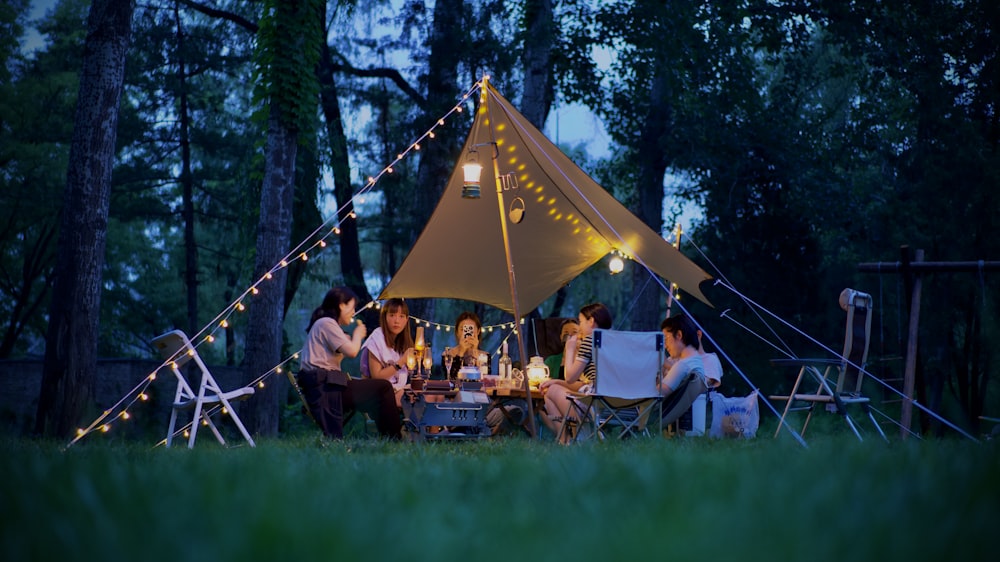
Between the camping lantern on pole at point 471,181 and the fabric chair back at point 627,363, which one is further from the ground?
the camping lantern on pole at point 471,181

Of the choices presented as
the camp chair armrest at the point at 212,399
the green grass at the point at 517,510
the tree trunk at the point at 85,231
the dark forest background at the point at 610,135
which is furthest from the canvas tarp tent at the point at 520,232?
the green grass at the point at 517,510

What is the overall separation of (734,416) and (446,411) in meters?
1.83

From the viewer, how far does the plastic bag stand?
6.11m

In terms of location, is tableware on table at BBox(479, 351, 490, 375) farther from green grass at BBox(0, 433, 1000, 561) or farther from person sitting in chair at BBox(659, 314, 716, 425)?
green grass at BBox(0, 433, 1000, 561)

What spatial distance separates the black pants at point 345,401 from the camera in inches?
224

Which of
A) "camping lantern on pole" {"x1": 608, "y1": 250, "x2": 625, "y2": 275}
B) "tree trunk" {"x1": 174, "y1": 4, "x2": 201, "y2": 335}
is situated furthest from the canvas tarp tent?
"tree trunk" {"x1": 174, "y1": 4, "x2": 201, "y2": 335}

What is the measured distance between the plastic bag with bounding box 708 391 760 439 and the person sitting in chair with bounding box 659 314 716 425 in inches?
17.2

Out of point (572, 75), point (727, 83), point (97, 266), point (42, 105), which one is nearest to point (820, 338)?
point (727, 83)

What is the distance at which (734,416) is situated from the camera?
615cm

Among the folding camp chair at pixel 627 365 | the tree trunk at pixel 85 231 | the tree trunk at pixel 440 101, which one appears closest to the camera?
the folding camp chair at pixel 627 365

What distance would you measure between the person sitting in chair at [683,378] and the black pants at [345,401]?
5.33 ft

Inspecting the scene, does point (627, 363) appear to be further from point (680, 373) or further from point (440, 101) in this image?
point (440, 101)

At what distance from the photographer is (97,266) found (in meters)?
6.61

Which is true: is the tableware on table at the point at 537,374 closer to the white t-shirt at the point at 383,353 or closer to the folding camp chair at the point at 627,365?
the white t-shirt at the point at 383,353
